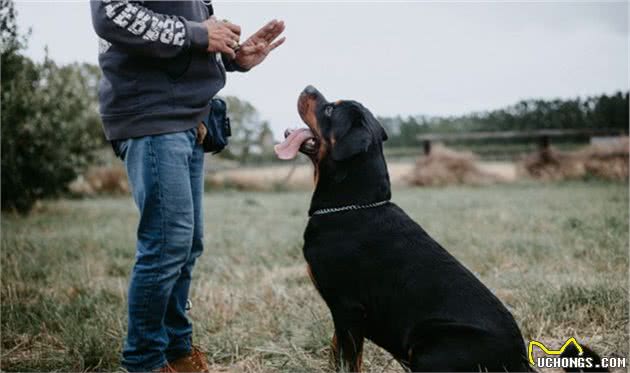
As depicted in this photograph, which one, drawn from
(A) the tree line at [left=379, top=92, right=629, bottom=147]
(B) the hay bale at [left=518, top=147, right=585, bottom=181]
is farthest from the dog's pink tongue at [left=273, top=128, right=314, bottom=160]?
(B) the hay bale at [left=518, top=147, right=585, bottom=181]

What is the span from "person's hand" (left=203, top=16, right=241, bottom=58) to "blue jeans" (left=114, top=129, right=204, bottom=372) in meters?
0.42

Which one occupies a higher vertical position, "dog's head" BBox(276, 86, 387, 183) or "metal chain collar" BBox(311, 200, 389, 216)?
"dog's head" BBox(276, 86, 387, 183)

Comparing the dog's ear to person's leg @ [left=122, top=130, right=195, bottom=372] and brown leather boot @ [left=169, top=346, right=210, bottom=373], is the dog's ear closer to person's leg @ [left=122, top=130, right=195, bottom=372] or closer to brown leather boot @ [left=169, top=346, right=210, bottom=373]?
person's leg @ [left=122, top=130, right=195, bottom=372]

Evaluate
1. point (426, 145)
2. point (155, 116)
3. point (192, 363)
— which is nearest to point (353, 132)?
point (155, 116)

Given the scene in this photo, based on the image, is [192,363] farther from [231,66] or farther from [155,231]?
[231,66]

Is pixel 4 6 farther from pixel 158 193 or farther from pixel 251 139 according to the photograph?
pixel 251 139

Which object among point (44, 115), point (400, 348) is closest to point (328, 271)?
point (400, 348)

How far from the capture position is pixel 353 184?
2816 mm

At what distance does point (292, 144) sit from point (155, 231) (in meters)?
0.93

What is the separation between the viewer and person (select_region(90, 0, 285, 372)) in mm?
2283

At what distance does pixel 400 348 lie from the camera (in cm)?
244

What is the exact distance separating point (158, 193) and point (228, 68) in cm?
101

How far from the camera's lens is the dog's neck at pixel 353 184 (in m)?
2.80

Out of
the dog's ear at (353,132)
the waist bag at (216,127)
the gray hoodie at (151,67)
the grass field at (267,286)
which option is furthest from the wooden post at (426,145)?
the gray hoodie at (151,67)
